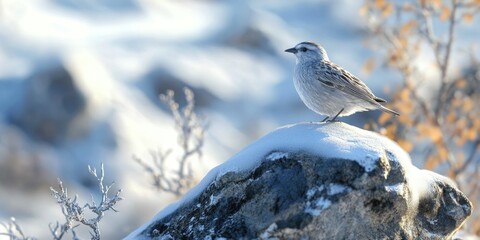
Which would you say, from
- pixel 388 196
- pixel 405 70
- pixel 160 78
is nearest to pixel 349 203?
pixel 388 196

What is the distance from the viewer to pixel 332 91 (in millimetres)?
7406

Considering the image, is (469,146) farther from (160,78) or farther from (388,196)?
(388,196)

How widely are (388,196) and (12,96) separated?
22592mm

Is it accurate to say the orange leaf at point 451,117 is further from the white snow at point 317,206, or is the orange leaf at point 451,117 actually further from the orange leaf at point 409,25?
the white snow at point 317,206

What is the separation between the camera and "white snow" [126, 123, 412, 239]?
5.70m

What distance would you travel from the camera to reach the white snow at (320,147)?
5703mm

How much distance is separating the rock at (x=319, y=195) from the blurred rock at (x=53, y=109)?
19.2 metres

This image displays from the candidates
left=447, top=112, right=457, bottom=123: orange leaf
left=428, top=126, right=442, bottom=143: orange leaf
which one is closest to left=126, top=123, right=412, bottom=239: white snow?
left=428, top=126, right=442, bottom=143: orange leaf

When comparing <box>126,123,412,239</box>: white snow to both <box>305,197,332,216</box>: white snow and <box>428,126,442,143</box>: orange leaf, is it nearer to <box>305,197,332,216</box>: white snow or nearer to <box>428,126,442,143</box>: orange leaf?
<box>305,197,332,216</box>: white snow

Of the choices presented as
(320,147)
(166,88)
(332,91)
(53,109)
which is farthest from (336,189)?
(166,88)

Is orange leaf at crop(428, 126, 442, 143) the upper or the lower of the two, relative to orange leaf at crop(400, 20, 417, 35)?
lower

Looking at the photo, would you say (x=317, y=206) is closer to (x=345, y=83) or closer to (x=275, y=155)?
(x=275, y=155)

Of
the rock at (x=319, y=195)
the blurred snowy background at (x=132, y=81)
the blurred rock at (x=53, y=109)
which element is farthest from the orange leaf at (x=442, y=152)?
the blurred rock at (x=53, y=109)

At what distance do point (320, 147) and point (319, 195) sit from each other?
451 mm
